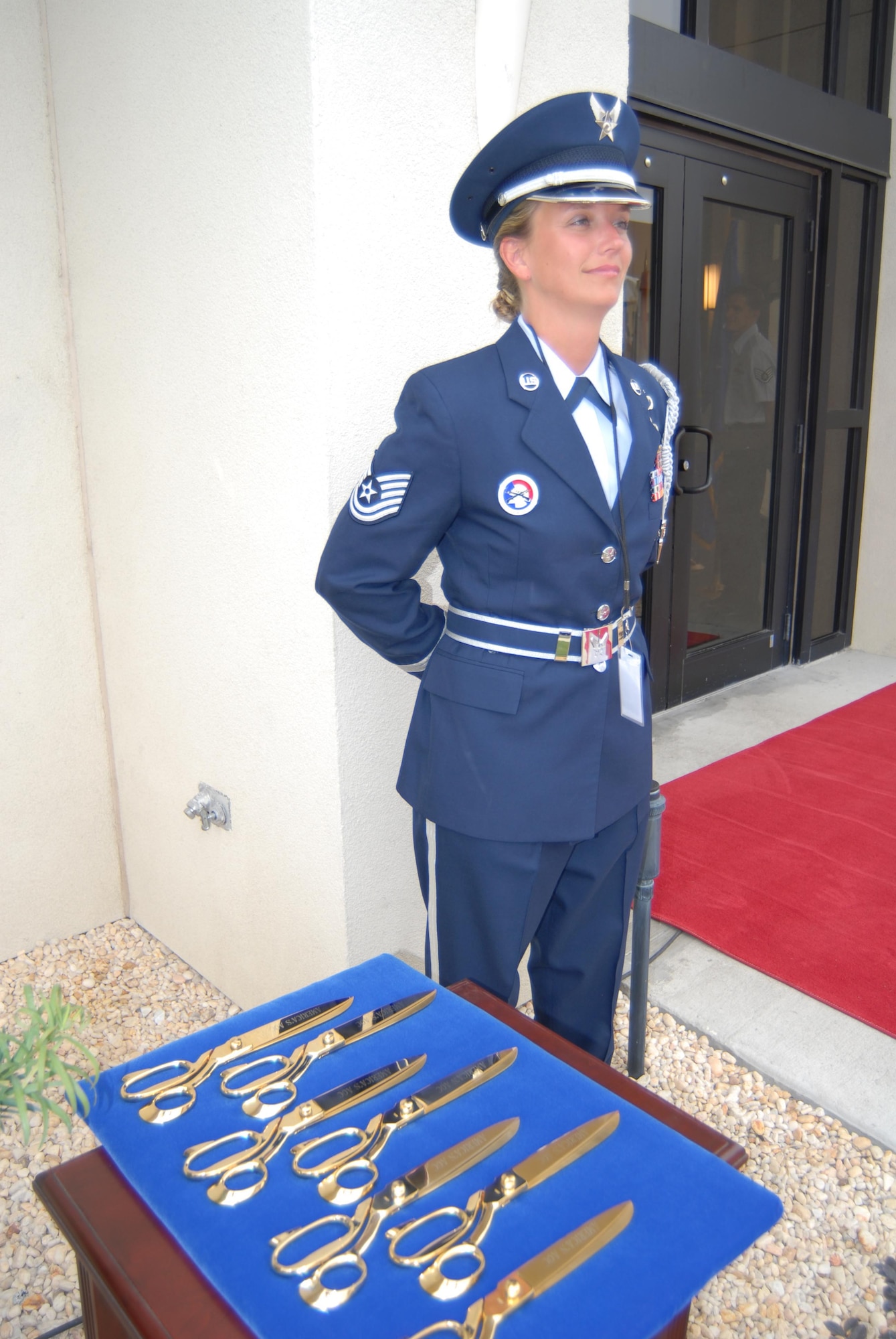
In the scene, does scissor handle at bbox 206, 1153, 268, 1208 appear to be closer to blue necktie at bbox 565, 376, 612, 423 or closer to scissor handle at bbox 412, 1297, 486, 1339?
scissor handle at bbox 412, 1297, 486, 1339

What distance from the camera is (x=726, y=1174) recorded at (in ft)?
2.49

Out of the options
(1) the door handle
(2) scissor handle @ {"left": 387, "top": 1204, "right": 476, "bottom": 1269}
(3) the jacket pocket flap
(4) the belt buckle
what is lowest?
(2) scissor handle @ {"left": 387, "top": 1204, "right": 476, "bottom": 1269}

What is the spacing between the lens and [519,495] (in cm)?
132

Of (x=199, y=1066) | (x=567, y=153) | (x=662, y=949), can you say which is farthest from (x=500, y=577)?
(x=662, y=949)

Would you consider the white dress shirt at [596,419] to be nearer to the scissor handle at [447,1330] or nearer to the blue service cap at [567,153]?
the blue service cap at [567,153]

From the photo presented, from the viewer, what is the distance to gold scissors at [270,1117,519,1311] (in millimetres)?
657

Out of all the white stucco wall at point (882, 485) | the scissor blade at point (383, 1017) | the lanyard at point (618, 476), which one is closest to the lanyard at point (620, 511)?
the lanyard at point (618, 476)

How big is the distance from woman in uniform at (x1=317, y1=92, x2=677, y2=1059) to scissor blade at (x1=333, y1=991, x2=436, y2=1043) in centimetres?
45

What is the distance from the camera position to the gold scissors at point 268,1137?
74 cm

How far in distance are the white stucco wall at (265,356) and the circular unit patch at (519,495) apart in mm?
388

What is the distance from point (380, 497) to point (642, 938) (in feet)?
3.25

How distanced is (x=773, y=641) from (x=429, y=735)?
10.9 ft

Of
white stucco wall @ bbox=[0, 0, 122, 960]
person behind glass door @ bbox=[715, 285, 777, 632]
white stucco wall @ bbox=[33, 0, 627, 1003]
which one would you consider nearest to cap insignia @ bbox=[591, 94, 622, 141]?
white stucco wall @ bbox=[33, 0, 627, 1003]

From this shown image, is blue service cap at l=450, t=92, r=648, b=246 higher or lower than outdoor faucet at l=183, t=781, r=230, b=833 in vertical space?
higher
